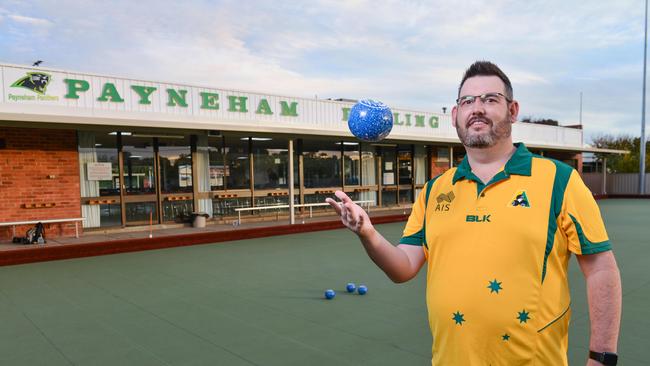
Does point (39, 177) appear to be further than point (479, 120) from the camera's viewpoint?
Yes

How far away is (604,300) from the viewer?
1508mm

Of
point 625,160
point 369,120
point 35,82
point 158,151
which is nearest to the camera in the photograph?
point 369,120

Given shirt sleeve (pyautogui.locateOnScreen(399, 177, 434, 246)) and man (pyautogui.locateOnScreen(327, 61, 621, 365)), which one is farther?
shirt sleeve (pyautogui.locateOnScreen(399, 177, 434, 246))

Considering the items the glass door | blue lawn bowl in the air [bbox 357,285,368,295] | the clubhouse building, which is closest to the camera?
blue lawn bowl in the air [bbox 357,285,368,295]

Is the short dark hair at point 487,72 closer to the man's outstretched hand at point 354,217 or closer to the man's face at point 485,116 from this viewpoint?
the man's face at point 485,116

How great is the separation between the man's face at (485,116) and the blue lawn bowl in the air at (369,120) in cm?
184

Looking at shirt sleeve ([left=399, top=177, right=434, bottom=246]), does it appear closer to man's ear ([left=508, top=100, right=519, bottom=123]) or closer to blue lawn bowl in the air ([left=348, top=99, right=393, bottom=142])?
man's ear ([left=508, top=100, right=519, bottom=123])

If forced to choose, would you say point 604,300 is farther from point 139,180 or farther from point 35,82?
point 139,180

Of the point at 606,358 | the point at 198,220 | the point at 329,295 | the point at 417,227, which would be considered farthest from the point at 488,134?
the point at 198,220

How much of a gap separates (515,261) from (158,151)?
11.6 m

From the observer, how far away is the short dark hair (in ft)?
5.41

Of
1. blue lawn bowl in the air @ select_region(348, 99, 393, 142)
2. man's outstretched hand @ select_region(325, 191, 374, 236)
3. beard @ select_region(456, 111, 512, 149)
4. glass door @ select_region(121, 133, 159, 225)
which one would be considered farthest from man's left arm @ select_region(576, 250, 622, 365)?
glass door @ select_region(121, 133, 159, 225)

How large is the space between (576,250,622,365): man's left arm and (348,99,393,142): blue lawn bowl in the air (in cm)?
214

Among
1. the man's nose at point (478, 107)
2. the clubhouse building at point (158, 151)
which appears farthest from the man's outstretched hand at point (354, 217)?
the clubhouse building at point (158, 151)
